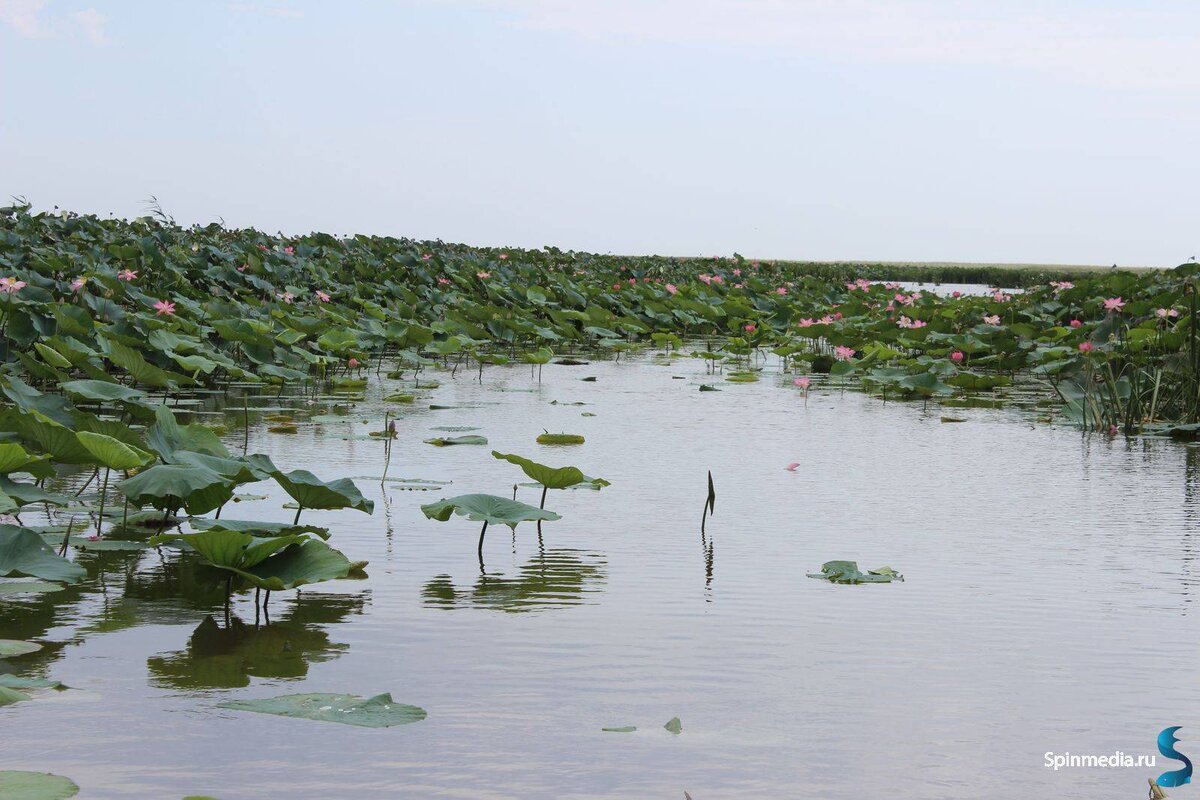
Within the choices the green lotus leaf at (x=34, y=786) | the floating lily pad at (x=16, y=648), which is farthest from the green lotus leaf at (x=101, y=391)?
the green lotus leaf at (x=34, y=786)

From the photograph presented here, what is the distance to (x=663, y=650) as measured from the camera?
267 centimetres

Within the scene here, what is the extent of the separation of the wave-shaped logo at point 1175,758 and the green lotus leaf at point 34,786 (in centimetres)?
163

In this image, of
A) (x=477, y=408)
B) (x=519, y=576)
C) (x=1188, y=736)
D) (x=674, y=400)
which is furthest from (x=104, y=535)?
(x=674, y=400)

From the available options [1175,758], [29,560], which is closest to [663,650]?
[1175,758]

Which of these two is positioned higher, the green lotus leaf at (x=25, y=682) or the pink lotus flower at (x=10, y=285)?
the pink lotus flower at (x=10, y=285)

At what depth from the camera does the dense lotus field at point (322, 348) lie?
10.6 ft

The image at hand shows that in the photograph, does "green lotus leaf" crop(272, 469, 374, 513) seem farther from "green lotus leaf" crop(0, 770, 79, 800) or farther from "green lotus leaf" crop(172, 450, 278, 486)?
"green lotus leaf" crop(0, 770, 79, 800)

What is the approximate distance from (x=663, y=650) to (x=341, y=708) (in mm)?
729

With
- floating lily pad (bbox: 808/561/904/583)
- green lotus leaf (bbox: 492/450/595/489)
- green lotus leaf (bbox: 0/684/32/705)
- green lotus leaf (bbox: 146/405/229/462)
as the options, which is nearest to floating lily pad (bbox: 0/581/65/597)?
green lotus leaf (bbox: 0/684/32/705)

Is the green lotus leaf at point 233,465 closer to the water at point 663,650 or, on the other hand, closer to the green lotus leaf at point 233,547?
the water at point 663,650

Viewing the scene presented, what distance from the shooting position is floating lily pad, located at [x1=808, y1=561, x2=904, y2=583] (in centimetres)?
334

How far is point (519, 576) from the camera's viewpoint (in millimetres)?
3340

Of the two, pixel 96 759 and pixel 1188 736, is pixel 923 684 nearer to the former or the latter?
pixel 1188 736

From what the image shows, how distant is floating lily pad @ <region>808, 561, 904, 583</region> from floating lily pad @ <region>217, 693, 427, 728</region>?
1455 millimetres
